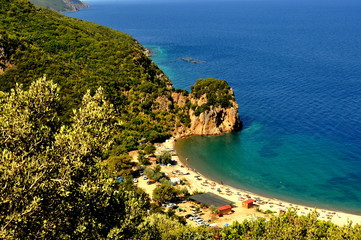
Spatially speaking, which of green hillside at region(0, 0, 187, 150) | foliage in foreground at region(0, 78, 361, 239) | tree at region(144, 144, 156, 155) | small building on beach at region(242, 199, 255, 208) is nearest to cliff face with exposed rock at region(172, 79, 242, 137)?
green hillside at region(0, 0, 187, 150)

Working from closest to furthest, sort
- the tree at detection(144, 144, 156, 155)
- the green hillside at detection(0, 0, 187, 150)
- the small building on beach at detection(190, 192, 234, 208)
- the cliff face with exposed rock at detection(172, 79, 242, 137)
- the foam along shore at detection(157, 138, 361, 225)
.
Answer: the foam along shore at detection(157, 138, 361, 225) → the small building on beach at detection(190, 192, 234, 208) → the tree at detection(144, 144, 156, 155) → the green hillside at detection(0, 0, 187, 150) → the cliff face with exposed rock at detection(172, 79, 242, 137)

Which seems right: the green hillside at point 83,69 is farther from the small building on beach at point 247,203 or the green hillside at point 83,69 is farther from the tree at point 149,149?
the small building on beach at point 247,203

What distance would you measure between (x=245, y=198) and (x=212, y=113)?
2670 centimetres

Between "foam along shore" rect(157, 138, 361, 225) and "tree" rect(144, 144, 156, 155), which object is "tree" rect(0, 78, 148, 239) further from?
"tree" rect(144, 144, 156, 155)

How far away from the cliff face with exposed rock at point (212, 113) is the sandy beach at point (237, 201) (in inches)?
529

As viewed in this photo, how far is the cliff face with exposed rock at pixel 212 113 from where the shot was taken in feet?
242

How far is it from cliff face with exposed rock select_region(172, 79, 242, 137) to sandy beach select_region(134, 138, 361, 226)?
44.1 ft

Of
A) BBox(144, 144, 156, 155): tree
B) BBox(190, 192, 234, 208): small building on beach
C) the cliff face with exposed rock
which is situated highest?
the cliff face with exposed rock

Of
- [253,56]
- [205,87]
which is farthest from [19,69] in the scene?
[253,56]

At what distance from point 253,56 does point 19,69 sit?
107 metres

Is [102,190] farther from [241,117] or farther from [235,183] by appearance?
[241,117]

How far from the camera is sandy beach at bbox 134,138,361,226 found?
4551 cm

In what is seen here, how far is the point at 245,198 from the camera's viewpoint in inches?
2015

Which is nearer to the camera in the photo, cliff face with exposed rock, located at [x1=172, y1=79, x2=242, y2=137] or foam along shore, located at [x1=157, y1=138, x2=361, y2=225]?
foam along shore, located at [x1=157, y1=138, x2=361, y2=225]
